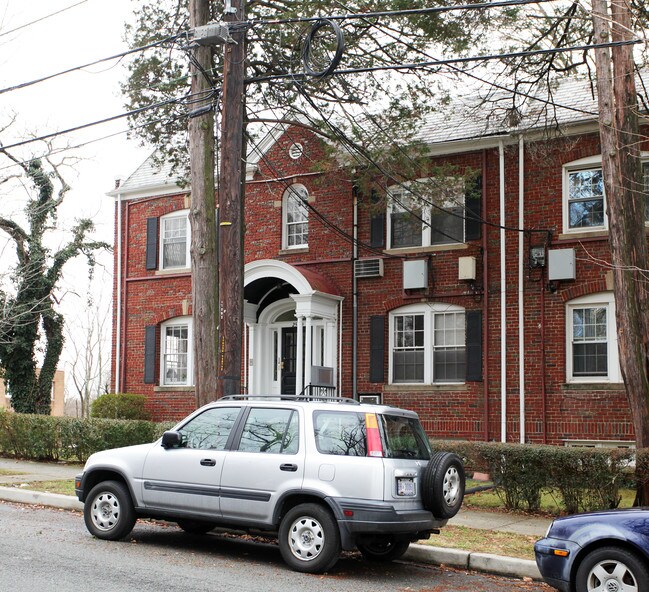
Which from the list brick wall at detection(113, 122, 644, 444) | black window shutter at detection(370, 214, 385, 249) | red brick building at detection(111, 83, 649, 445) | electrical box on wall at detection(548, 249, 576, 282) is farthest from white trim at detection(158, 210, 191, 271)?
electrical box on wall at detection(548, 249, 576, 282)

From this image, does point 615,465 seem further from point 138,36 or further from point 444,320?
point 138,36

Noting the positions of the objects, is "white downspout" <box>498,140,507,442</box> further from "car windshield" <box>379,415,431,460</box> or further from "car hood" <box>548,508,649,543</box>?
"car hood" <box>548,508,649,543</box>

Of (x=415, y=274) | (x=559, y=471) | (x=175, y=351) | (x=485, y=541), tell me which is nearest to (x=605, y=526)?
(x=485, y=541)

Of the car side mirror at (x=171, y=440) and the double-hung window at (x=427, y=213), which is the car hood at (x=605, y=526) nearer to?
the car side mirror at (x=171, y=440)

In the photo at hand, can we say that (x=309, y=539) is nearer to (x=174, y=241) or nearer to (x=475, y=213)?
(x=475, y=213)

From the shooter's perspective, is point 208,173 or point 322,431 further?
point 208,173

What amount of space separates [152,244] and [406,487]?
1661 centimetres

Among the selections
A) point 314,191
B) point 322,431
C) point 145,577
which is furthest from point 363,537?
point 314,191

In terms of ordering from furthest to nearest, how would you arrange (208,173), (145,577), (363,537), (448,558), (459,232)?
(459,232) < (208,173) < (448,558) < (363,537) < (145,577)

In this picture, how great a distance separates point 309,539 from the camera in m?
8.70

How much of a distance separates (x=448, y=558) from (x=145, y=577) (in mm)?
3281

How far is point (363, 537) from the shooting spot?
342 inches

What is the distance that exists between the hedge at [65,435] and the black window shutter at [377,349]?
517 centimetres

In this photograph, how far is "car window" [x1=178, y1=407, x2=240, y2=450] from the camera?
377 inches
